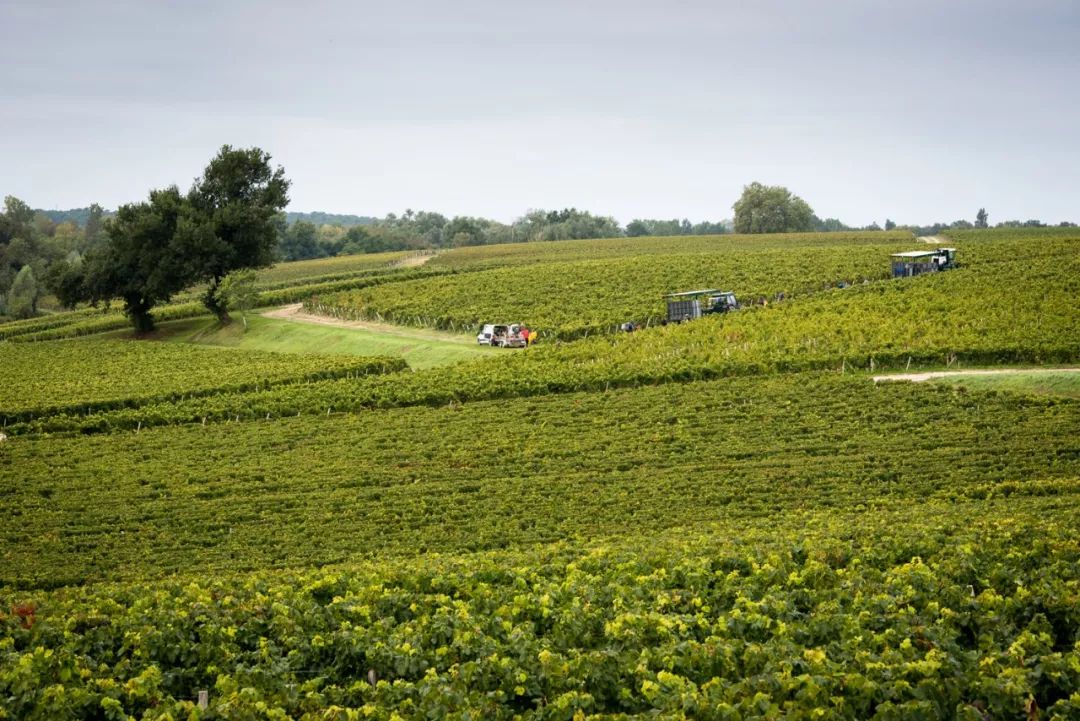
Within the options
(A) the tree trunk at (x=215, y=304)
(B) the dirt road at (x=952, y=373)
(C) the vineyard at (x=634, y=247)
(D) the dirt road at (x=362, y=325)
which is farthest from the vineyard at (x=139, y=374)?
(C) the vineyard at (x=634, y=247)

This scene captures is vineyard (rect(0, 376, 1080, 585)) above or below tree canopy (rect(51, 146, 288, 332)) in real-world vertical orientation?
below

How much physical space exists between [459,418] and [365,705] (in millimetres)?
29102

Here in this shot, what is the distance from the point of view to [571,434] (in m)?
40.8

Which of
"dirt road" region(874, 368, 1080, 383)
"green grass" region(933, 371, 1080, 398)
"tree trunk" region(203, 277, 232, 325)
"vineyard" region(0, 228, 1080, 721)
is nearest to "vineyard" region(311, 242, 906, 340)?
"vineyard" region(0, 228, 1080, 721)

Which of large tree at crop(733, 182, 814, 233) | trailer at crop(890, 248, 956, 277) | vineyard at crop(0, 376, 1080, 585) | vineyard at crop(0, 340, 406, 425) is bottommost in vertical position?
vineyard at crop(0, 376, 1080, 585)

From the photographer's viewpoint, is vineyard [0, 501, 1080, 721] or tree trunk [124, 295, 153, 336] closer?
vineyard [0, 501, 1080, 721]

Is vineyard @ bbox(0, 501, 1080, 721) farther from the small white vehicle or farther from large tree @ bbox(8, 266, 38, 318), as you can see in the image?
large tree @ bbox(8, 266, 38, 318)

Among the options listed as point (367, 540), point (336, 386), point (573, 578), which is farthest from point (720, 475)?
point (336, 386)

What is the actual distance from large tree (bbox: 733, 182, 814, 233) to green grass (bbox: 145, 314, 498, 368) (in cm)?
9743

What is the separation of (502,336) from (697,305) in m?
11.8

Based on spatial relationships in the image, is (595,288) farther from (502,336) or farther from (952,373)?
(952,373)

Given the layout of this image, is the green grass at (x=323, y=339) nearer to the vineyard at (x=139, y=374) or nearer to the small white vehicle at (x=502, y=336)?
the small white vehicle at (x=502, y=336)

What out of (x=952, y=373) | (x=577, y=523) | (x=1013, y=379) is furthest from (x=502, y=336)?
(x=577, y=523)

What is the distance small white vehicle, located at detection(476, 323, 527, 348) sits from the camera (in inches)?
2539
